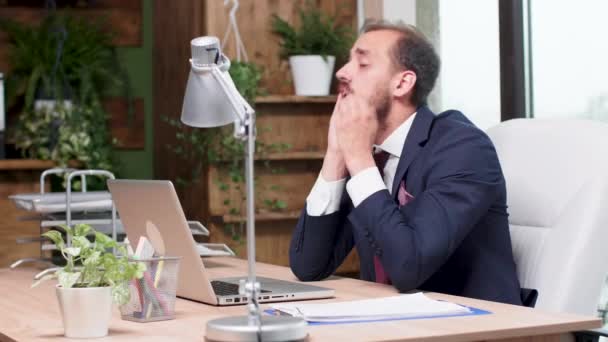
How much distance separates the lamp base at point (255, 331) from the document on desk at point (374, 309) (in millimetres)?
162

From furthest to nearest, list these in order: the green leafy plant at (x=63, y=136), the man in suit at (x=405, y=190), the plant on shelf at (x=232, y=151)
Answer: the green leafy plant at (x=63, y=136) → the plant on shelf at (x=232, y=151) → the man in suit at (x=405, y=190)

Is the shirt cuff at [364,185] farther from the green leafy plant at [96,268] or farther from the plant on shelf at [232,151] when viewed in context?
the plant on shelf at [232,151]

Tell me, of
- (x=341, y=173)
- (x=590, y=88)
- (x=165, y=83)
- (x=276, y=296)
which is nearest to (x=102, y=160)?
(x=165, y=83)

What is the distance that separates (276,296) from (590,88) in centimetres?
182

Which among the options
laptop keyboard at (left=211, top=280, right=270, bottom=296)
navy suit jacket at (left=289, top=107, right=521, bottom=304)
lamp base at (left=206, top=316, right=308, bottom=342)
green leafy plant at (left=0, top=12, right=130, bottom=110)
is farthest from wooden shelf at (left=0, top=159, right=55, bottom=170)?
lamp base at (left=206, top=316, right=308, bottom=342)

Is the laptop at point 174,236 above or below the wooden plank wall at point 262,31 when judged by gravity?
below

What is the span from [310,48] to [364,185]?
7.37ft

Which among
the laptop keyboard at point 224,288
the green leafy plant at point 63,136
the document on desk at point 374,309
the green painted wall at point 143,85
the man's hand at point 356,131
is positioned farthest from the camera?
the green painted wall at point 143,85

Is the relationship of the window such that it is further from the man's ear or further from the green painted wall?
the green painted wall

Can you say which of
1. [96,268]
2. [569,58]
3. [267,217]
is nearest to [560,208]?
[96,268]

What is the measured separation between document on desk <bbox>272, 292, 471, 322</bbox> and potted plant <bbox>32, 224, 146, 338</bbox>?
0.86ft

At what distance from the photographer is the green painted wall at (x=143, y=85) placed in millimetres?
4840

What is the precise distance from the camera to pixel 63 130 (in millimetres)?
4207

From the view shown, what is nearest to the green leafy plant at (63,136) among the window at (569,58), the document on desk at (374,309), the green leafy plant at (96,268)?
the window at (569,58)
